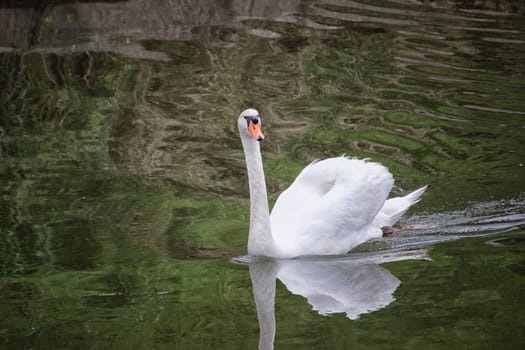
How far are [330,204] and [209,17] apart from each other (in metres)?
8.27

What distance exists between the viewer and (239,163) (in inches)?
467

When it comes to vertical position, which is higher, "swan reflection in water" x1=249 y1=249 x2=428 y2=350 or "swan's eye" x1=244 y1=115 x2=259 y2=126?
"swan's eye" x1=244 y1=115 x2=259 y2=126

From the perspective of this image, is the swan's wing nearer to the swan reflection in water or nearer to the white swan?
the white swan

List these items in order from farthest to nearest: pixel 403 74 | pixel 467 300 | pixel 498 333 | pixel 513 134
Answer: pixel 403 74 < pixel 513 134 < pixel 467 300 < pixel 498 333

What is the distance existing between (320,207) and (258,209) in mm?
714

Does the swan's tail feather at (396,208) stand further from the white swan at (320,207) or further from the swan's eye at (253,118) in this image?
the swan's eye at (253,118)

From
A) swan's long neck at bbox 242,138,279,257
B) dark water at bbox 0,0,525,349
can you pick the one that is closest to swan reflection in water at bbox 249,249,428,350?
dark water at bbox 0,0,525,349

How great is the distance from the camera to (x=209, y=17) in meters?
17.3

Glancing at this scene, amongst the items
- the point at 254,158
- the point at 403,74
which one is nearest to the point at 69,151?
the point at 254,158

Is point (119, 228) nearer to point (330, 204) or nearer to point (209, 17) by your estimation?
point (330, 204)

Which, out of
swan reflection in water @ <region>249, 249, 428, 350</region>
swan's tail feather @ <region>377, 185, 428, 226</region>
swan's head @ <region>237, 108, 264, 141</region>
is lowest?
swan reflection in water @ <region>249, 249, 428, 350</region>

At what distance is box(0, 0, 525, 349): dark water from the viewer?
801 centimetres

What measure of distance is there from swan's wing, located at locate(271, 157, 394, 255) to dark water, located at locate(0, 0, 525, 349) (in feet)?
0.68

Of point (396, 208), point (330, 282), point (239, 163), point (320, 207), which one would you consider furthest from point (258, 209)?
point (239, 163)
